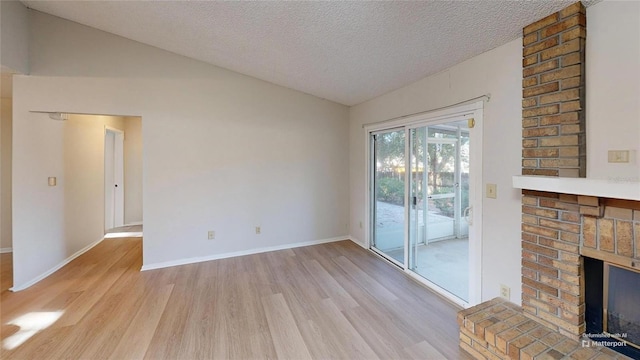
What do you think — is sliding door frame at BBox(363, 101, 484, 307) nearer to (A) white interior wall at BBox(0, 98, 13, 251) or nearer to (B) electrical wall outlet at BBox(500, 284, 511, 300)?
(B) electrical wall outlet at BBox(500, 284, 511, 300)

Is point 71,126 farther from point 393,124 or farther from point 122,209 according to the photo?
point 393,124

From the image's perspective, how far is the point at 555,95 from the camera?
168 cm

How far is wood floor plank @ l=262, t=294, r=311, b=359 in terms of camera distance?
1.85 meters

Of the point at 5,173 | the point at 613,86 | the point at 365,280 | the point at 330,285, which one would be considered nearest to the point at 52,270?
the point at 5,173

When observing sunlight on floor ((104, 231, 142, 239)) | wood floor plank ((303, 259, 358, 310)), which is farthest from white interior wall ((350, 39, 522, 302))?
sunlight on floor ((104, 231, 142, 239))

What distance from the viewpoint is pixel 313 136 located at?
4.23 metres

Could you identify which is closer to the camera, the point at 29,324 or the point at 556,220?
the point at 556,220

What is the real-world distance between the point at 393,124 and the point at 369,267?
6.37 feet

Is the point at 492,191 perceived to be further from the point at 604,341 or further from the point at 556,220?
the point at 604,341

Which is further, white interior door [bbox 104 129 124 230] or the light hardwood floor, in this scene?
white interior door [bbox 104 129 124 230]

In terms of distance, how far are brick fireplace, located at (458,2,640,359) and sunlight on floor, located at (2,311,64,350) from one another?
3411 millimetres

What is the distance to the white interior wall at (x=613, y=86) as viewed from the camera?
139 cm

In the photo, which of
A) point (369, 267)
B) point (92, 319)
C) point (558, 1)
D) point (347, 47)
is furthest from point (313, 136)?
point (92, 319)

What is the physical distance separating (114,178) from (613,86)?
284 inches
